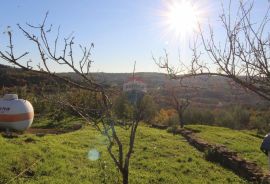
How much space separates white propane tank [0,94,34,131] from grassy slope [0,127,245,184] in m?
3.51

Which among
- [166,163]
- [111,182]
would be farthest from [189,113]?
[111,182]

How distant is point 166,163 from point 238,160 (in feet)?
8.80

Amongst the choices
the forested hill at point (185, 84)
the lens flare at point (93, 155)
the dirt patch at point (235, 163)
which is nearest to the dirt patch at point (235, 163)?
the dirt patch at point (235, 163)

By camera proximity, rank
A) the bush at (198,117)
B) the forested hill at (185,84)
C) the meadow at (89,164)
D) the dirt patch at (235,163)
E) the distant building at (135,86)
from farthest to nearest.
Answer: the bush at (198,117) < the dirt patch at (235,163) < the meadow at (89,164) < the forested hill at (185,84) < the distant building at (135,86)

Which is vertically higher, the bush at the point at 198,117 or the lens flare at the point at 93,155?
the lens flare at the point at 93,155

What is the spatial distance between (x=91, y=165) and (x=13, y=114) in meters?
8.11

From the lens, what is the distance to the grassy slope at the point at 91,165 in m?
11.7

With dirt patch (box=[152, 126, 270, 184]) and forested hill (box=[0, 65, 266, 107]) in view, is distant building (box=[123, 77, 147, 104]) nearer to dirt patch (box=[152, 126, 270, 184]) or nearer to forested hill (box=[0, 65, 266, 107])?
forested hill (box=[0, 65, 266, 107])

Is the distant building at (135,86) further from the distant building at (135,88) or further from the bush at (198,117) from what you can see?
the bush at (198,117)

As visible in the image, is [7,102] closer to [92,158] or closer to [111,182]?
[92,158]

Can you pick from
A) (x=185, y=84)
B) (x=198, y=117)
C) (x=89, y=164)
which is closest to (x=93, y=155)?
(x=89, y=164)

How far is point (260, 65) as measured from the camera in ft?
17.5

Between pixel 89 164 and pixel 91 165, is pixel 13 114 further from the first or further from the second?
pixel 91 165

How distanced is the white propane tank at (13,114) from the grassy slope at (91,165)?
351cm
